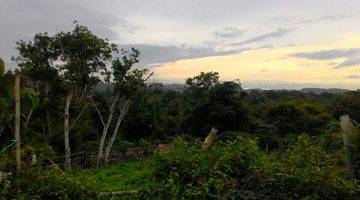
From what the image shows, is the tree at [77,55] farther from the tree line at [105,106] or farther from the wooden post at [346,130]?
the wooden post at [346,130]

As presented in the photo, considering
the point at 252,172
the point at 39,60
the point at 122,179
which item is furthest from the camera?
the point at 39,60

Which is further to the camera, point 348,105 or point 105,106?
point 348,105

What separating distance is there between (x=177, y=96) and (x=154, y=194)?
178ft

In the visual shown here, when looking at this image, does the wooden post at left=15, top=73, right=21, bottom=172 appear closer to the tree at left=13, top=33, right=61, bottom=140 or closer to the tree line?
the tree line

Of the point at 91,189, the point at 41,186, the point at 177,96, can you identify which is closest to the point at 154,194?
the point at 91,189

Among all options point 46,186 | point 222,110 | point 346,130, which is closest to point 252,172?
point 346,130

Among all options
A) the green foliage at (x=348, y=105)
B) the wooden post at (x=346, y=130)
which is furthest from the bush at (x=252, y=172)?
the green foliage at (x=348, y=105)

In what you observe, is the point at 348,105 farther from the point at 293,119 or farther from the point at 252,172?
the point at 252,172

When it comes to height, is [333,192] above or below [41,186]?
below

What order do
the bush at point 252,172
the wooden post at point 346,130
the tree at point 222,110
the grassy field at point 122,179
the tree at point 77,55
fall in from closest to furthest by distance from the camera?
the grassy field at point 122,179 → the bush at point 252,172 → the wooden post at point 346,130 → the tree at point 77,55 → the tree at point 222,110

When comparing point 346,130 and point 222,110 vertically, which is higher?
point 346,130

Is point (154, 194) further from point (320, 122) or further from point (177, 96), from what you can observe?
point (177, 96)

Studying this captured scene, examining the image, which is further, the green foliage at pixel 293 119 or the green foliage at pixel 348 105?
the green foliage at pixel 348 105

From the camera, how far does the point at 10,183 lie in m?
4.77
